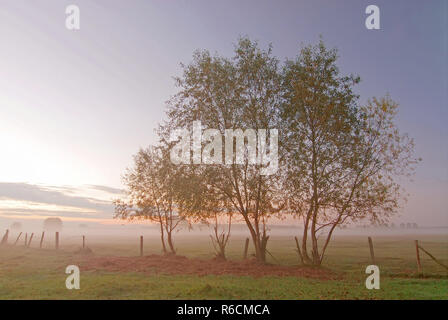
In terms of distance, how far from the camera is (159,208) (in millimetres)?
46188

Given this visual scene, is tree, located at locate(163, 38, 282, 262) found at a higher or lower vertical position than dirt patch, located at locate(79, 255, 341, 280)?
higher

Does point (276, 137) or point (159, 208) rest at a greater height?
point (276, 137)

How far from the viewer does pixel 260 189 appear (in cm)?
3038

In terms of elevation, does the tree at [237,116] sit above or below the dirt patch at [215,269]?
above

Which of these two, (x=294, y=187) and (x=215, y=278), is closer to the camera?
(x=215, y=278)

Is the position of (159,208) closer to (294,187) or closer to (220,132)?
(220,132)

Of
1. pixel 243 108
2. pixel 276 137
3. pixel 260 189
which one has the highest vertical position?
pixel 243 108
